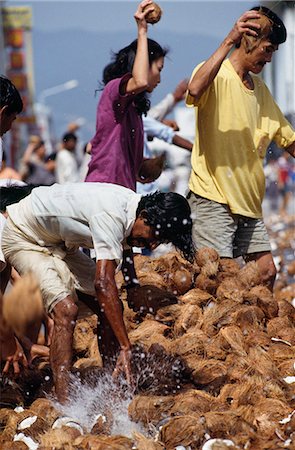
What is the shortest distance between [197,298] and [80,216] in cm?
119

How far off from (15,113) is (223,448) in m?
2.39

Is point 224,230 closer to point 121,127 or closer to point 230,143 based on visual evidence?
point 230,143

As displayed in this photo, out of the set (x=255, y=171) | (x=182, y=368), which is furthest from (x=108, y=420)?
(x=255, y=171)

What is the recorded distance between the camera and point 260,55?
20.3 ft

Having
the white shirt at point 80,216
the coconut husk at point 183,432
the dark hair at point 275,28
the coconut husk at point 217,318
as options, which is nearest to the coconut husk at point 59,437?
the coconut husk at point 183,432

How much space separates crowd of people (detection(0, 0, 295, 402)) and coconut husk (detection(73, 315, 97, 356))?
0.24 metres

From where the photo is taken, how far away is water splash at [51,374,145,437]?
4750 mm

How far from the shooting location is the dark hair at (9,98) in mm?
5457

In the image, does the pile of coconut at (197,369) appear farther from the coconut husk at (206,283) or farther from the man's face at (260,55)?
the man's face at (260,55)

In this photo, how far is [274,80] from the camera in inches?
774

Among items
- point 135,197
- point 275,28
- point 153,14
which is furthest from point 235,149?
point 135,197

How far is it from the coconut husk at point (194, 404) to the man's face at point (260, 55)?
93.8 inches

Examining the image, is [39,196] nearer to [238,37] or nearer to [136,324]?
[136,324]

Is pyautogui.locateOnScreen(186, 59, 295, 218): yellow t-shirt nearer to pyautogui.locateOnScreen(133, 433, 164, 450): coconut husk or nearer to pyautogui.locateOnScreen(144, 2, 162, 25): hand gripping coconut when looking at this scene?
pyautogui.locateOnScreen(144, 2, 162, 25): hand gripping coconut
